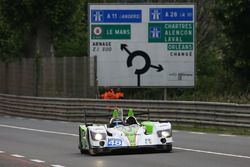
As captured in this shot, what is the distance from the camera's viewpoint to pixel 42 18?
4591 cm

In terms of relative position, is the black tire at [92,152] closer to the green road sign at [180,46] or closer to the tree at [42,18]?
the green road sign at [180,46]

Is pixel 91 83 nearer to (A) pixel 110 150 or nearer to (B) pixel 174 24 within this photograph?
(B) pixel 174 24

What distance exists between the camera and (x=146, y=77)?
116ft

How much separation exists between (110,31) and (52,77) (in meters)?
4.60

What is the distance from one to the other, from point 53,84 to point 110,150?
21.5m

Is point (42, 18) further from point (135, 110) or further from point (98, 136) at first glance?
point (98, 136)

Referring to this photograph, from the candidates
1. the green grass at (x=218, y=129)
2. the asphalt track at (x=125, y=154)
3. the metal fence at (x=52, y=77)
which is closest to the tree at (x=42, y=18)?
the metal fence at (x=52, y=77)

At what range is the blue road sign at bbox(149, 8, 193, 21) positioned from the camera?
35031 millimetres

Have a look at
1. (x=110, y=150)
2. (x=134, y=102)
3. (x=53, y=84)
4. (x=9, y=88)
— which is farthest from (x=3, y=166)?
(x=9, y=88)

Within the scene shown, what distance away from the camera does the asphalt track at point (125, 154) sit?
14.9m

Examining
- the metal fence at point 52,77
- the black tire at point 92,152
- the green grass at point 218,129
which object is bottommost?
the green grass at point 218,129

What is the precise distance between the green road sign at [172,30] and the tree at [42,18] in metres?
9.97

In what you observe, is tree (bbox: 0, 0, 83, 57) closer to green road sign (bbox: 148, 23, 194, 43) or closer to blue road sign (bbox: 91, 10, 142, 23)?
Answer: blue road sign (bbox: 91, 10, 142, 23)

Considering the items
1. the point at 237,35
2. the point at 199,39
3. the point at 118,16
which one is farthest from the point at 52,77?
the point at 199,39
